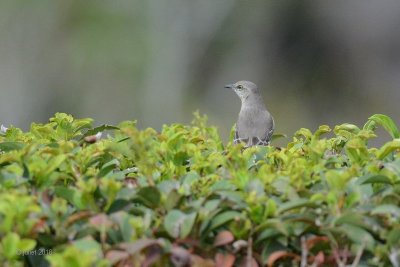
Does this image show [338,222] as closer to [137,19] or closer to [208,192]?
[208,192]

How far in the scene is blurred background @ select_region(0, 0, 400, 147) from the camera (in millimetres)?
9703

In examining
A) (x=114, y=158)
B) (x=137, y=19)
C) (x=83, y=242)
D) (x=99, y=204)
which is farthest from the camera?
(x=137, y=19)

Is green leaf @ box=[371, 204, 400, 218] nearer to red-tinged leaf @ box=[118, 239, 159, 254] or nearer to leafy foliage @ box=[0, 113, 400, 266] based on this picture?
leafy foliage @ box=[0, 113, 400, 266]

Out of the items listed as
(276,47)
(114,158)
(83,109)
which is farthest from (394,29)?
(114,158)

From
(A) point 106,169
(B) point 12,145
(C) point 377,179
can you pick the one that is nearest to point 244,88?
(B) point 12,145

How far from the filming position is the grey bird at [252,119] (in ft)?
28.3

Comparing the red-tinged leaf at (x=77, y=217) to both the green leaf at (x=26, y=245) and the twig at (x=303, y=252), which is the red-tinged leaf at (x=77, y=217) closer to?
the green leaf at (x=26, y=245)

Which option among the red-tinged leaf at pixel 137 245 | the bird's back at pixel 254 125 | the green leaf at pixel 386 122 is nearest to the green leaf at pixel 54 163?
the red-tinged leaf at pixel 137 245

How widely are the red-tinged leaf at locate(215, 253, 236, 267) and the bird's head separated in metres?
6.74

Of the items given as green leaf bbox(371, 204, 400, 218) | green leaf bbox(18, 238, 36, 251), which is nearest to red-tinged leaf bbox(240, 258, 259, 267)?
green leaf bbox(371, 204, 400, 218)

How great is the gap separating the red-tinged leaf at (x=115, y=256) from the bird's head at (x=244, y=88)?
6932 millimetres

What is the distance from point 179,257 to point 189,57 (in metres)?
7.06

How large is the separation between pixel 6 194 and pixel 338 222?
0.96 metres

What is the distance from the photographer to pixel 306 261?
2.99 metres
